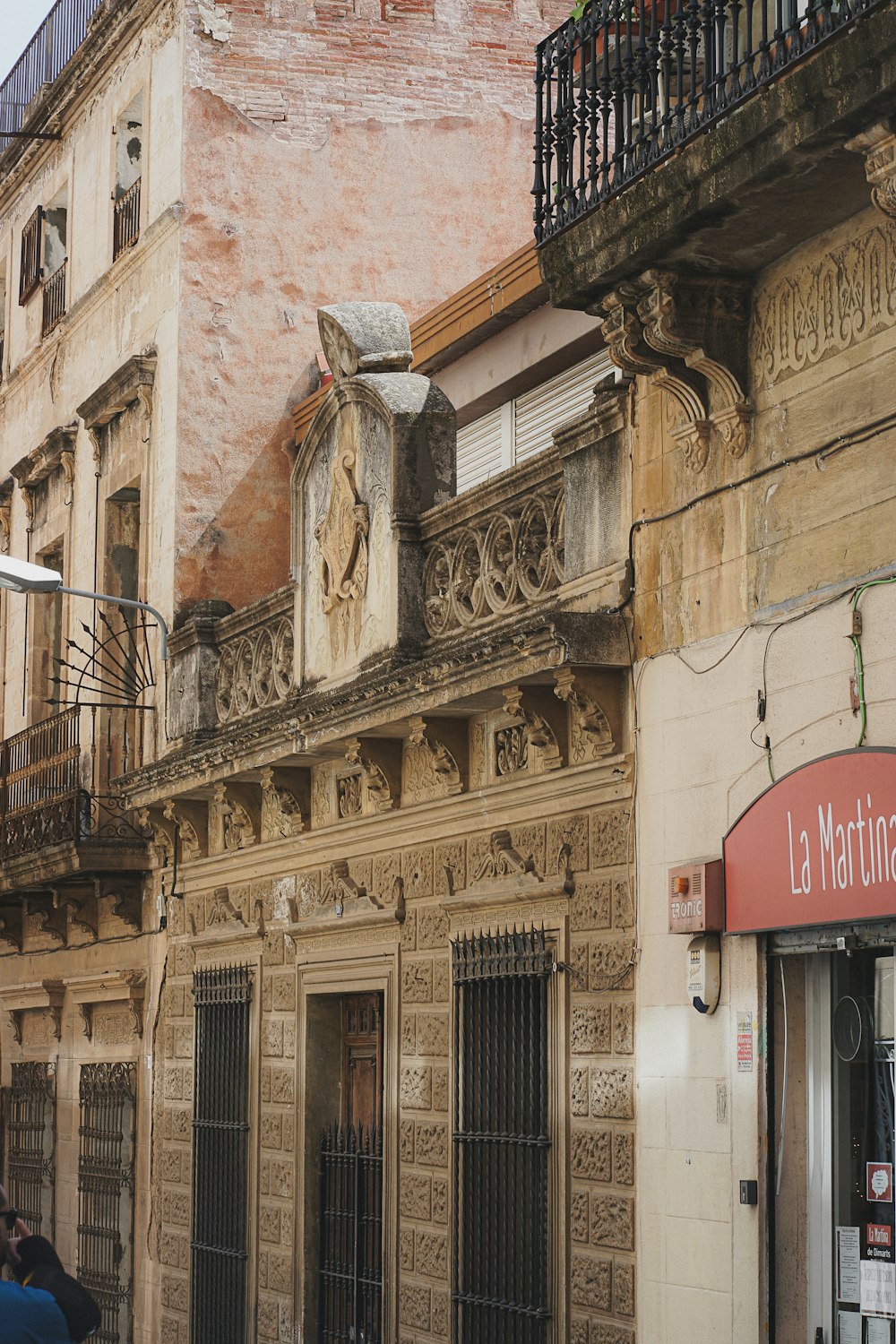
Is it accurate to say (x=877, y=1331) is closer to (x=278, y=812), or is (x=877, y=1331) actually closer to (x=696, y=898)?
(x=696, y=898)

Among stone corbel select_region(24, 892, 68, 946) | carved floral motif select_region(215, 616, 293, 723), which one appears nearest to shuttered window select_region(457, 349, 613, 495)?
carved floral motif select_region(215, 616, 293, 723)

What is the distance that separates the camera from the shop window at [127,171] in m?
18.9

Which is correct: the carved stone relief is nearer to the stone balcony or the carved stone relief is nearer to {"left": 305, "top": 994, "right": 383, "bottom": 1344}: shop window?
the stone balcony

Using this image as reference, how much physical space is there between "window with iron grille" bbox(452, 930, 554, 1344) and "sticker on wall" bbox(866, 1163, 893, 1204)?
2346 millimetres

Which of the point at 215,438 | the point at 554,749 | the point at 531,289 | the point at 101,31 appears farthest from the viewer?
the point at 101,31

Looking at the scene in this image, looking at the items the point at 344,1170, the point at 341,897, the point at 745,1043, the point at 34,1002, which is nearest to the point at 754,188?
the point at 745,1043

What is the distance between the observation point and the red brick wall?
1736 cm

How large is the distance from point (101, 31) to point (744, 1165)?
43.2 feet

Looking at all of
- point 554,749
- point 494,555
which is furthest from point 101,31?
point 554,749

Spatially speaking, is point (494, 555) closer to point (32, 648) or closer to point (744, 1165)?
point (744, 1165)

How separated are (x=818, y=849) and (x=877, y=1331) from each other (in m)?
1.88

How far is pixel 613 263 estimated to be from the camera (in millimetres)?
9711

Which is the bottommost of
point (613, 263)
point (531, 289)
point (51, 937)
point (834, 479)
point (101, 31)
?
point (51, 937)

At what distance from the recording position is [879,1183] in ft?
29.4
